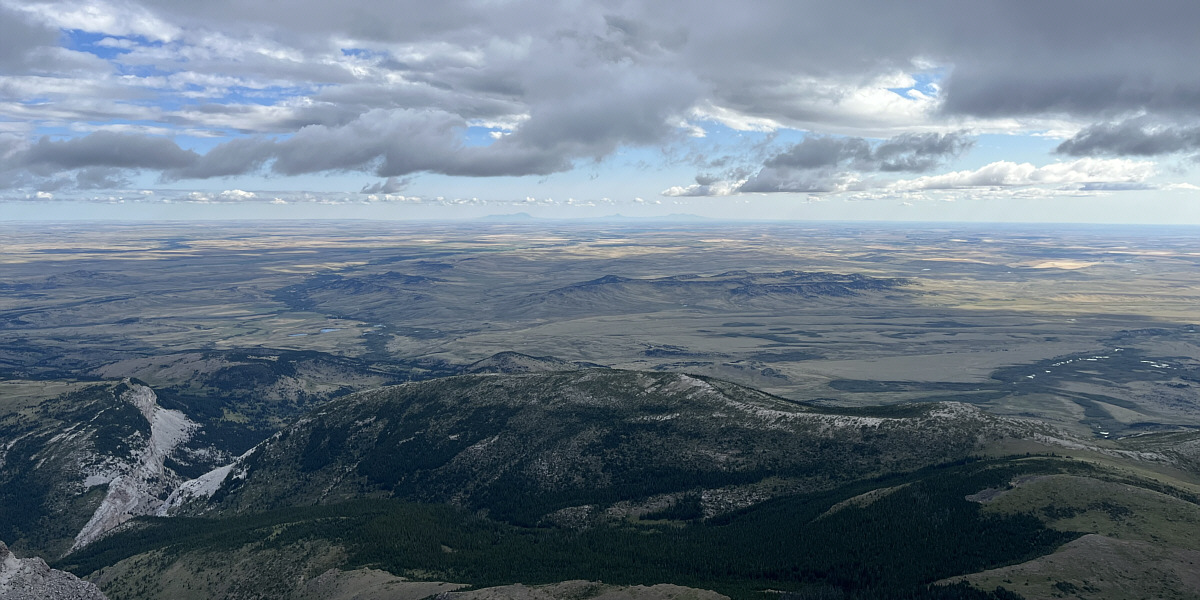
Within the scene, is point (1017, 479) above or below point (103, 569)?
above

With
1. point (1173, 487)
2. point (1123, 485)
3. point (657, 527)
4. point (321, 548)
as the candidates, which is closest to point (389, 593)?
point (321, 548)

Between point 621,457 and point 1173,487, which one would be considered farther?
point 621,457

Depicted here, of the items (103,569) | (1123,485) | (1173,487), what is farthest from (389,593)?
(1173,487)

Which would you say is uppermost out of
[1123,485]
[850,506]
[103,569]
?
[1123,485]

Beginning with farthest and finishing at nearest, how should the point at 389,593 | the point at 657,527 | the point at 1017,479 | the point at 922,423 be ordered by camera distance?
1. the point at 922,423
2. the point at 657,527
3. the point at 1017,479
4. the point at 389,593

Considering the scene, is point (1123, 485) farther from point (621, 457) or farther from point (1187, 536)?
Result: point (621, 457)

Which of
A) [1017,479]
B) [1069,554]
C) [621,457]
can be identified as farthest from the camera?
[621,457]
